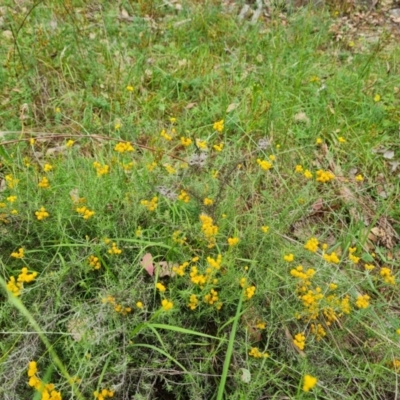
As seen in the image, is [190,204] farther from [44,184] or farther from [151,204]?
[44,184]

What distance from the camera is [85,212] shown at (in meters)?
1.97

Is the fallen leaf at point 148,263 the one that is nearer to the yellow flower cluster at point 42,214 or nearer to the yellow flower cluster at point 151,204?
the yellow flower cluster at point 151,204

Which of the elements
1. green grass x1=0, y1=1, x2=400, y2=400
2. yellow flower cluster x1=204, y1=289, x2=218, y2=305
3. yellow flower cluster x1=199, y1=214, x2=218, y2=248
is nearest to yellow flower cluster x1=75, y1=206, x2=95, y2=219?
green grass x1=0, y1=1, x2=400, y2=400

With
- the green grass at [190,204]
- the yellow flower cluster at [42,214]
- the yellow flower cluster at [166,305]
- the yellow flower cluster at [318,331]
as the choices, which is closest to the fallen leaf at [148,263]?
the green grass at [190,204]

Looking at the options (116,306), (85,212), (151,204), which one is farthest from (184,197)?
(116,306)

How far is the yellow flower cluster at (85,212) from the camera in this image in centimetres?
191

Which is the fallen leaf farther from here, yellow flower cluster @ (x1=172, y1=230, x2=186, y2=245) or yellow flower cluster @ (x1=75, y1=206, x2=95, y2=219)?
yellow flower cluster @ (x1=75, y1=206, x2=95, y2=219)

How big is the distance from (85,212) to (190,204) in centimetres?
52

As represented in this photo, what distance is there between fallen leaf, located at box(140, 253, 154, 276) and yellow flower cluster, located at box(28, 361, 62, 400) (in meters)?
0.62

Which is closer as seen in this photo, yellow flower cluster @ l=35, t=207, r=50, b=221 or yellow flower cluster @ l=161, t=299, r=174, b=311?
yellow flower cluster @ l=161, t=299, r=174, b=311

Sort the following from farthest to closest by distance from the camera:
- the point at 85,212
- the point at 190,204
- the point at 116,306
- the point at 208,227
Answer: the point at 190,204 < the point at 85,212 < the point at 208,227 < the point at 116,306

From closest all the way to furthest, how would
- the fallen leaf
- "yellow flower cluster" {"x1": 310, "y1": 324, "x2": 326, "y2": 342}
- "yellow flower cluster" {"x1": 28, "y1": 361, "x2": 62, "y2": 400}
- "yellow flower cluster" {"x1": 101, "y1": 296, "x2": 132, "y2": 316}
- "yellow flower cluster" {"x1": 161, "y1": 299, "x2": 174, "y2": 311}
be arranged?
"yellow flower cluster" {"x1": 28, "y1": 361, "x2": 62, "y2": 400}
"yellow flower cluster" {"x1": 161, "y1": 299, "x2": 174, "y2": 311}
"yellow flower cluster" {"x1": 101, "y1": 296, "x2": 132, "y2": 316}
"yellow flower cluster" {"x1": 310, "y1": 324, "x2": 326, "y2": 342}
the fallen leaf

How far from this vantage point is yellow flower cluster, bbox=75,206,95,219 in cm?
191

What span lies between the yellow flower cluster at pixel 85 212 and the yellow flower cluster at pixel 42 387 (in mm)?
659
